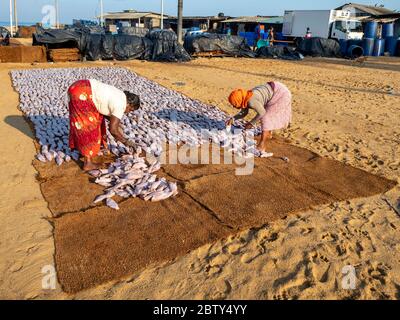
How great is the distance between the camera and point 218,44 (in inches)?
754

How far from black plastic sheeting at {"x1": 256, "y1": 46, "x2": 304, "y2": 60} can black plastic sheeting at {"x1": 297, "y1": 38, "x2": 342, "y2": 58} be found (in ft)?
7.06

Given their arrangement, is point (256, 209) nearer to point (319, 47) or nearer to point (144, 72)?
point (144, 72)

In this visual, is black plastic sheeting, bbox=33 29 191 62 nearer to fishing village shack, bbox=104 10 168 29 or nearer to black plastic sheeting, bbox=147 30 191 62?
black plastic sheeting, bbox=147 30 191 62

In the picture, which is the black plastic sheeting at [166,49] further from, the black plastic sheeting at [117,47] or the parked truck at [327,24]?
the parked truck at [327,24]

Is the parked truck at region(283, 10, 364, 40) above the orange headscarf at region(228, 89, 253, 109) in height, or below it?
above

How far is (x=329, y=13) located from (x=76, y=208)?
1014 inches

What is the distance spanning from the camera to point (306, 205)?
378 cm

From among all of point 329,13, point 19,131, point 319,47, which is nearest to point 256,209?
point 19,131

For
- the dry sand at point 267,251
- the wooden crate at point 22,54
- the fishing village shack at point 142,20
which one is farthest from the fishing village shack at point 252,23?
the dry sand at point 267,251

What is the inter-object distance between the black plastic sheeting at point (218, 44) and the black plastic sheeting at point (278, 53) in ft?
2.14

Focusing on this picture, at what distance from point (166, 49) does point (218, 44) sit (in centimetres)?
345

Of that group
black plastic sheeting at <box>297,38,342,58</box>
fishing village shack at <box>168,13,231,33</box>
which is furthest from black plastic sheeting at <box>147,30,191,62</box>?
fishing village shack at <box>168,13,231,33</box>

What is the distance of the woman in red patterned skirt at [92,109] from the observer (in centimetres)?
407

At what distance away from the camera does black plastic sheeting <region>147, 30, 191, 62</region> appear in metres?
17.0
